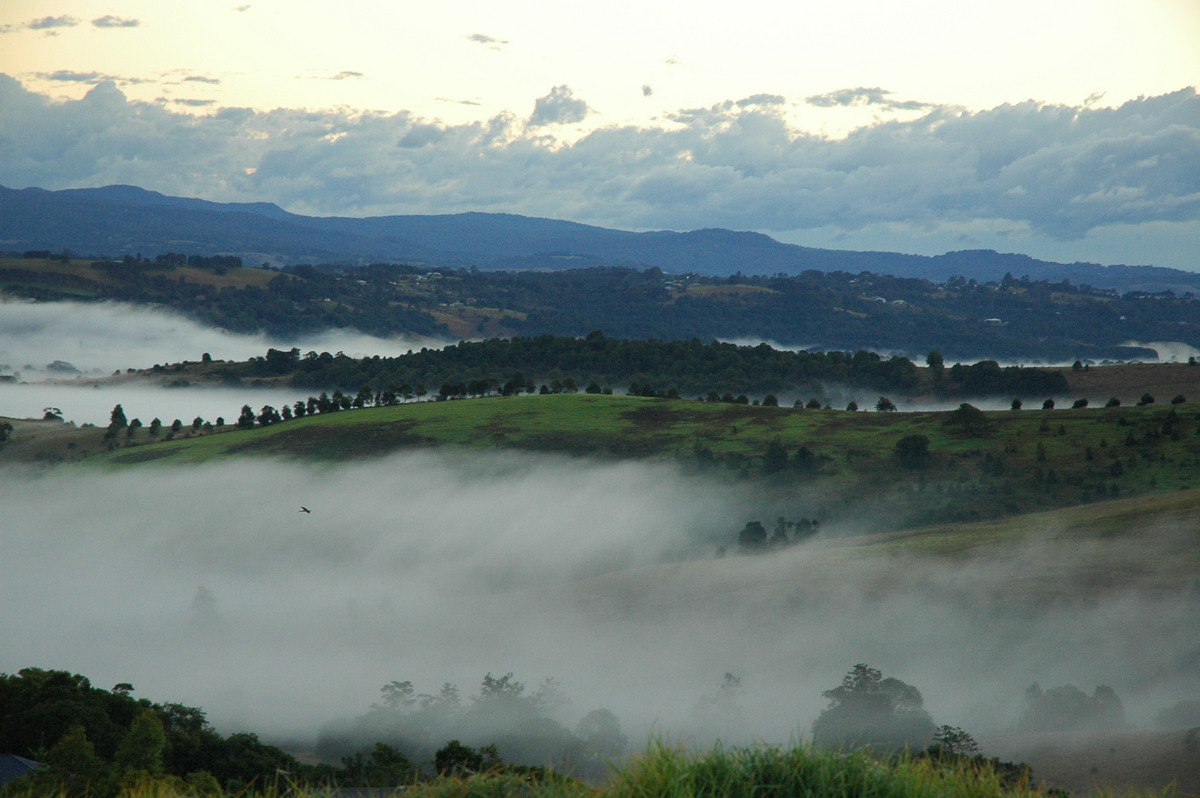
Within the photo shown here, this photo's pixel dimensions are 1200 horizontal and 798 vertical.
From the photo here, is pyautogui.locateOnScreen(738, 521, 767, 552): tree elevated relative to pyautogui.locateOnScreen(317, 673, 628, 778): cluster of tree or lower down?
elevated

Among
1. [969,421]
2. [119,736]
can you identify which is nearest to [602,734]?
[119,736]

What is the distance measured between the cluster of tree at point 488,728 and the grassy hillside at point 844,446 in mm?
72741

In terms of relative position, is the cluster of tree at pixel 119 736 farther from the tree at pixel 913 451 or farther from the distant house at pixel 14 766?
the tree at pixel 913 451

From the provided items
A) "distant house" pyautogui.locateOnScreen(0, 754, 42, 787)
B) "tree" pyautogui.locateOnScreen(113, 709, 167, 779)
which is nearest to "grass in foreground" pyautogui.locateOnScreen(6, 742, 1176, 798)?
"tree" pyautogui.locateOnScreen(113, 709, 167, 779)

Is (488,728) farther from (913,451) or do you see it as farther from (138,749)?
(913,451)

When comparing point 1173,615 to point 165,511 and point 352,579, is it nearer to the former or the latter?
point 352,579

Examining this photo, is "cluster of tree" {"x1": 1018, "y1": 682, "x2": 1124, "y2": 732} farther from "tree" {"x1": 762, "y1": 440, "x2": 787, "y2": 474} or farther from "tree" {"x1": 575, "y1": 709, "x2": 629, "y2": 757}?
"tree" {"x1": 762, "y1": 440, "x2": 787, "y2": 474}

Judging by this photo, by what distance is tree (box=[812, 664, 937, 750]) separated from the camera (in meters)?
58.3

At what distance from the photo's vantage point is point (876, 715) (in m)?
61.8

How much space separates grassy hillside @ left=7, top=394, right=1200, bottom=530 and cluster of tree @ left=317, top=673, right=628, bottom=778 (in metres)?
72.7

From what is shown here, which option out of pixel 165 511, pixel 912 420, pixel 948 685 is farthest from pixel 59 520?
pixel 948 685

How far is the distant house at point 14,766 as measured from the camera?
38812 mm

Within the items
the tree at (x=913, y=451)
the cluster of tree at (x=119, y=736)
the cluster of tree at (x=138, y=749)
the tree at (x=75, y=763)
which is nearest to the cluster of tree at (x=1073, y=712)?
the cluster of tree at (x=138, y=749)

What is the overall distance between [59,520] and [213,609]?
7274 centimetres
